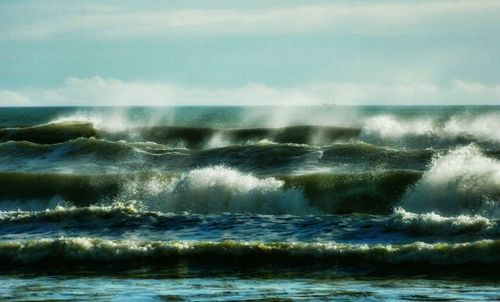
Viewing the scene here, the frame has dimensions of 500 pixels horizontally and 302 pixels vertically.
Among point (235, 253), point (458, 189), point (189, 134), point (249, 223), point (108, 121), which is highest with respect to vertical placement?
point (108, 121)

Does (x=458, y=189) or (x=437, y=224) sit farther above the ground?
(x=458, y=189)

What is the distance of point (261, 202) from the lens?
2677cm

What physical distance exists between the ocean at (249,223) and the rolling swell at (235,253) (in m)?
0.03

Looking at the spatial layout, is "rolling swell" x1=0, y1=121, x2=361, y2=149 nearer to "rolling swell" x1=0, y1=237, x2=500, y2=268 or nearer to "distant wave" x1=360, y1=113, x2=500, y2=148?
"distant wave" x1=360, y1=113, x2=500, y2=148

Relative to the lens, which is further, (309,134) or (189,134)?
(189,134)

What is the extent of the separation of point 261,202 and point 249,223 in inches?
232

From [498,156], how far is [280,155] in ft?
22.8

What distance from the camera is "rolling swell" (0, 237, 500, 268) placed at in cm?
1664

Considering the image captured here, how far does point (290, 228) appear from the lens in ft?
66.0

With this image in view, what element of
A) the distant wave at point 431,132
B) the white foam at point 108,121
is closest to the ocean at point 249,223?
the white foam at point 108,121

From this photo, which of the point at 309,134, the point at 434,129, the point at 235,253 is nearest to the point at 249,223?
the point at 235,253

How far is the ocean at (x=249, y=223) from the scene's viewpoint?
49.6 ft

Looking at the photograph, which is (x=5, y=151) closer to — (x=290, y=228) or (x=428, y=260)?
(x=290, y=228)

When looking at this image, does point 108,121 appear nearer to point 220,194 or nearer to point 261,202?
point 220,194
